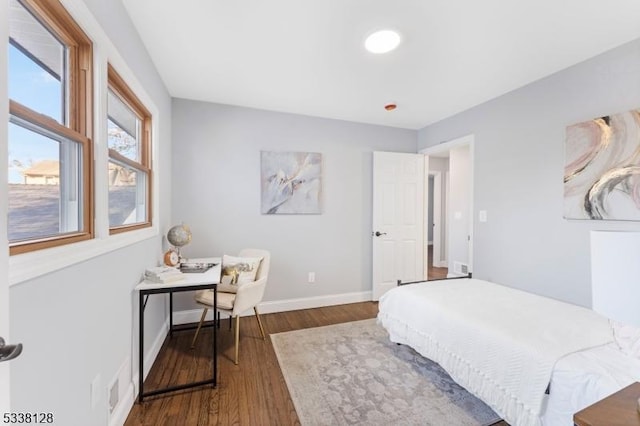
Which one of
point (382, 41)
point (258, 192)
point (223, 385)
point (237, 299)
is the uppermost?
point (382, 41)

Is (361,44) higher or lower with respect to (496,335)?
higher

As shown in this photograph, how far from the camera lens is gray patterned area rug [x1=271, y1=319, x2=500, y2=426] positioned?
1.69 metres

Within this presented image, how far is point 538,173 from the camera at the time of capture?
102 inches

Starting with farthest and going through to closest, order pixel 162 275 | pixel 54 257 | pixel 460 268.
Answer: pixel 460 268 < pixel 162 275 < pixel 54 257


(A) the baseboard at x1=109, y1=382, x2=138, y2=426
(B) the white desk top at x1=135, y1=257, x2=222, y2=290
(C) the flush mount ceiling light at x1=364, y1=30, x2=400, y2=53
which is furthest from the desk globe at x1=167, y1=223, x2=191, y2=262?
(C) the flush mount ceiling light at x1=364, y1=30, x2=400, y2=53

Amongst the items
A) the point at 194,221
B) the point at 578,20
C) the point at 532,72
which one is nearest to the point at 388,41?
the point at 578,20

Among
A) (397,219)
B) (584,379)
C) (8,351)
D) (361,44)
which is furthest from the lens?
(397,219)

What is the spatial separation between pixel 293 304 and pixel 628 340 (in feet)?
9.36

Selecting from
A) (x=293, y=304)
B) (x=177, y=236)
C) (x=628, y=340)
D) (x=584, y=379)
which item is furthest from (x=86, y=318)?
(x=628, y=340)

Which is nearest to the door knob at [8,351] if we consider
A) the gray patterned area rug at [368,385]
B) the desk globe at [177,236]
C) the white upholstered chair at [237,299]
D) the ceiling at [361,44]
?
the gray patterned area rug at [368,385]

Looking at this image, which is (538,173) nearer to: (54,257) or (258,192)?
(258,192)

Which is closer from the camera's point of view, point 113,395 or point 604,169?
point 113,395

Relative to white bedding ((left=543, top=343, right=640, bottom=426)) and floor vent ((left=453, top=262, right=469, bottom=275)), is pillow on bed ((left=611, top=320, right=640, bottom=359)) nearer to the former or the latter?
white bedding ((left=543, top=343, right=640, bottom=426))

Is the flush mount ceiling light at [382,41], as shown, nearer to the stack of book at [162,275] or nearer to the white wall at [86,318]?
the white wall at [86,318]
